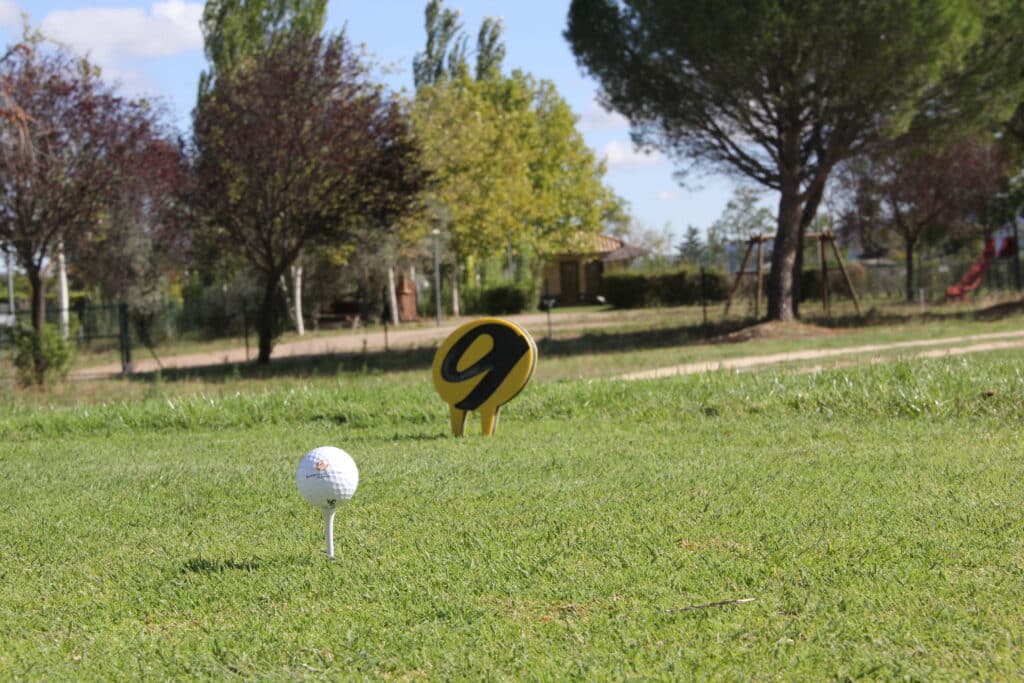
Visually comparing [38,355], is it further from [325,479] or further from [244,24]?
[244,24]

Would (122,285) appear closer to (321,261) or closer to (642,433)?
(321,261)

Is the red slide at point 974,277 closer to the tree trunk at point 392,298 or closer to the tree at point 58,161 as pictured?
the tree trunk at point 392,298

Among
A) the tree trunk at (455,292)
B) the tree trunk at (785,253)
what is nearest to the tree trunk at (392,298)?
the tree trunk at (455,292)

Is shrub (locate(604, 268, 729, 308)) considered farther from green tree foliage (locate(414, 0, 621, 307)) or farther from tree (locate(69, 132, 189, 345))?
tree (locate(69, 132, 189, 345))

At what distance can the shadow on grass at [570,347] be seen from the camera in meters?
21.2

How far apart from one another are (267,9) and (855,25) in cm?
2535

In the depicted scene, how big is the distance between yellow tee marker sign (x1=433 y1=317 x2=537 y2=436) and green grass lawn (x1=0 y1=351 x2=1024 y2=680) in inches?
15.6

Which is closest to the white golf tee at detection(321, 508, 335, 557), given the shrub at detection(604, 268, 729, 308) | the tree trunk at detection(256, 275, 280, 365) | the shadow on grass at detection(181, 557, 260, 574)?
the shadow on grass at detection(181, 557, 260, 574)

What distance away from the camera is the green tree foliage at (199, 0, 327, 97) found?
40156mm

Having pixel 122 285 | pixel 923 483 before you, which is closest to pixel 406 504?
pixel 923 483

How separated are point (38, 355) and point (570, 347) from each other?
12161mm

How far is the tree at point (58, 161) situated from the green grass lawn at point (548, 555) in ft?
36.1

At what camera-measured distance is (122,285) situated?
32.6 metres

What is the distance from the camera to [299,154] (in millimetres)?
22297
